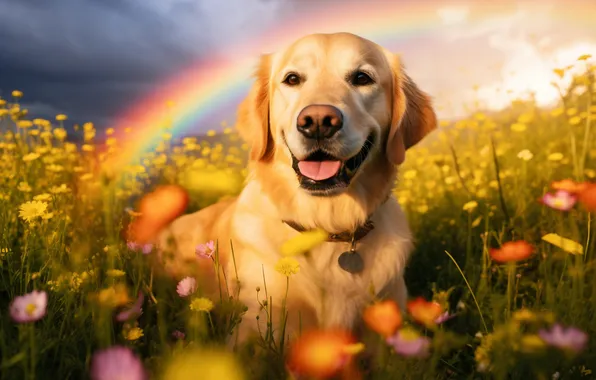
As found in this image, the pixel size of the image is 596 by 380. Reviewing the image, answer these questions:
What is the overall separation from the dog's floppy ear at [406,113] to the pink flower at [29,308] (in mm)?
1924

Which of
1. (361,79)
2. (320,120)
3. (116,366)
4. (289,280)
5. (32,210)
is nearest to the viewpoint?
(116,366)

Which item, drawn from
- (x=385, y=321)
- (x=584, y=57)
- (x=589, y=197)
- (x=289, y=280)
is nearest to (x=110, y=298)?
(x=385, y=321)

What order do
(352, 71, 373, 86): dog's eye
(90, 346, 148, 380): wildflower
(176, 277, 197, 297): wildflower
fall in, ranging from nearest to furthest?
(90, 346, 148, 380): wildflower
(176, 277, 197, 297): wildflower
(352, 71, 373, 86): dog's eye

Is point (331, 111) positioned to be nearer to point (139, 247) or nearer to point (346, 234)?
point (346, 234)

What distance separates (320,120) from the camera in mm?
2195

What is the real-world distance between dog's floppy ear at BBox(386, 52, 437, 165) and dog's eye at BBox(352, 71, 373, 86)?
0.24 m

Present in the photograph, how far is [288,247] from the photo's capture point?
143cm

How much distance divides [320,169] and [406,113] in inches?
30.4

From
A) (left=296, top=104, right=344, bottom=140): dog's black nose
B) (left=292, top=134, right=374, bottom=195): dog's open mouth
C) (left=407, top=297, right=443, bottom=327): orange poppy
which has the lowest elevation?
(left=407, top=297, right=443, bottom=327): orange poppy

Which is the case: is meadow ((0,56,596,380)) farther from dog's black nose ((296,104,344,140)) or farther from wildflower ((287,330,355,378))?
dog's black nose ((296,104,344,140))

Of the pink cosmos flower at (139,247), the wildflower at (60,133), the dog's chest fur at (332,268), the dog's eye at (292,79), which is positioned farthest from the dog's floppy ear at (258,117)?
the wildflower at (60,133)

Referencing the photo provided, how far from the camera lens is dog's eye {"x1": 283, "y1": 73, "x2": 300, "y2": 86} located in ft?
8.97

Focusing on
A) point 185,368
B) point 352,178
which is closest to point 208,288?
point 352,178

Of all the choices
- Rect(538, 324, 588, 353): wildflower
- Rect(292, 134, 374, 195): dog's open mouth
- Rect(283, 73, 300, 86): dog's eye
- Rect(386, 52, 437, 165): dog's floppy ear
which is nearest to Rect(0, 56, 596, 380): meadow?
Rect(538, 324, 588, 353): wildflower
